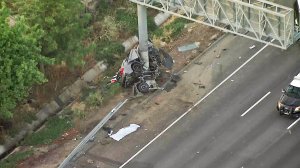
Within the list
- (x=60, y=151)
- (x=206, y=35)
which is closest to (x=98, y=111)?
(x=60, y=151)

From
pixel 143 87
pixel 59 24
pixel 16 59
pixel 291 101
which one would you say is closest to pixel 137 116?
pixel 143 87

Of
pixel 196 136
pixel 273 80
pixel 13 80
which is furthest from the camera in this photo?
pixel 273 80

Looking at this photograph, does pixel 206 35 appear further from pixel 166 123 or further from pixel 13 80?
pixel 13 80

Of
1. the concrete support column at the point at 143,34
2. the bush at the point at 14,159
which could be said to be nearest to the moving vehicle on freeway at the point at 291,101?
the concrete support column at the point at 143,34

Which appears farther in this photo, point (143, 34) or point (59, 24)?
point (143, 34)

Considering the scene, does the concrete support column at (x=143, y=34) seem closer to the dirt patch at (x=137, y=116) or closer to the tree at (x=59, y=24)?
the dirt patch at (x=137, y=116)

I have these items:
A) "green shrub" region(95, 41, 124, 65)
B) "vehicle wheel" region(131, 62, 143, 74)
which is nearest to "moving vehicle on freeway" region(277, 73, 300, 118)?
"vehicle wheel" region(131, 62, 143, 74)

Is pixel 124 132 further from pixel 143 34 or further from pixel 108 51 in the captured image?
pixel 108 51
